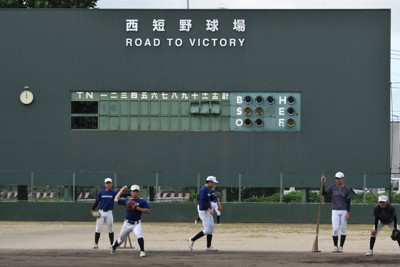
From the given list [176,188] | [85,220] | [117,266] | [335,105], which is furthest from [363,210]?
[117,266]

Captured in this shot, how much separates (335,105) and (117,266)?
22757 millimetres

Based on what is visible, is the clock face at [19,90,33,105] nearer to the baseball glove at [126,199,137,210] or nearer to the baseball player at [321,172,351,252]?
the baseball glove at [126,199,137,210]

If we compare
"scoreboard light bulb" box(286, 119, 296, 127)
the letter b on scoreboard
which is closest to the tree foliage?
the letter b on scoreboard

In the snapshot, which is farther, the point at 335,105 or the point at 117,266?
the point at 335,105

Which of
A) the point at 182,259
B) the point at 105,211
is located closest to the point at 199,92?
the point at 105,211

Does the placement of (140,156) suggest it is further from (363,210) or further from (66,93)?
(363,210)

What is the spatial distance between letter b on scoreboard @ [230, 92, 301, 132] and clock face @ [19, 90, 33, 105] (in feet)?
26.2

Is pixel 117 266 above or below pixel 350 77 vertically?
below

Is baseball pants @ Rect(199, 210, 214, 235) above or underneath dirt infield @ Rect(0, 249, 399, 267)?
above

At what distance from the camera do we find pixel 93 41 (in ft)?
142

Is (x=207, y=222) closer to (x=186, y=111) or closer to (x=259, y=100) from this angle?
(x=259, y=100)

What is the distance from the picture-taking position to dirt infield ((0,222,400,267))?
74.9 ft

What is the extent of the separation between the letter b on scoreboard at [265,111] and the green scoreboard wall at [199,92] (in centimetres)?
5

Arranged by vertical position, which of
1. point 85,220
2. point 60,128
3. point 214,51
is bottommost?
point 85,220
